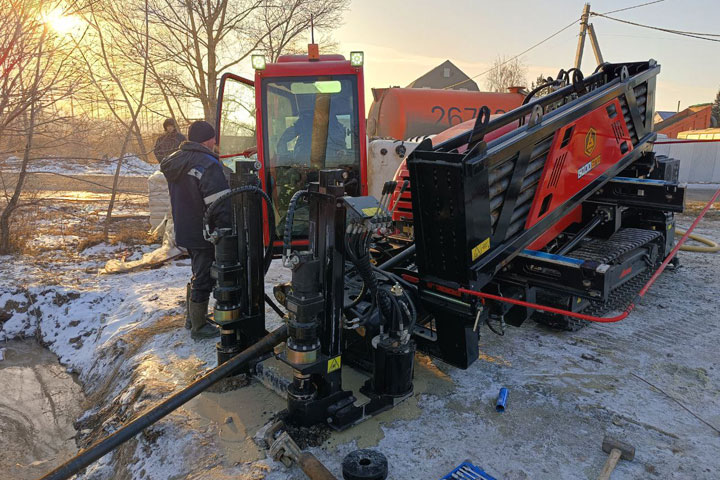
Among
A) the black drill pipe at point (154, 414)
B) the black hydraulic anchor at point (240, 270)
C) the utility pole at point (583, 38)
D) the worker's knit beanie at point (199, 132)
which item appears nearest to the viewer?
the black drill pipe at point (154, 414)

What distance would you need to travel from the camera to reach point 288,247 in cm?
284

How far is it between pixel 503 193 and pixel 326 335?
152 cm

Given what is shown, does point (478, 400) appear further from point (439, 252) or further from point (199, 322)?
point (199, 322)

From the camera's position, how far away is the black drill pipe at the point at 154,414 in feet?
7.86

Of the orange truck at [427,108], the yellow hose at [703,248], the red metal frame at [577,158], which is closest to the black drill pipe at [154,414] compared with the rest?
the red metal frame at [577,158]

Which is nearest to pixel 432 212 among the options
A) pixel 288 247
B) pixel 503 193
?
pixel 503 193

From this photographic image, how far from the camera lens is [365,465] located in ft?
8.65

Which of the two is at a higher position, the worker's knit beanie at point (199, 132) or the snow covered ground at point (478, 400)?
the worker's knit beanie at point (199, 132)

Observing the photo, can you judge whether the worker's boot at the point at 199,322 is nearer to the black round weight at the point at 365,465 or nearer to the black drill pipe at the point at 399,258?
the black drill pipe at the point at 399,258

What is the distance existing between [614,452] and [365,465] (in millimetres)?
1395

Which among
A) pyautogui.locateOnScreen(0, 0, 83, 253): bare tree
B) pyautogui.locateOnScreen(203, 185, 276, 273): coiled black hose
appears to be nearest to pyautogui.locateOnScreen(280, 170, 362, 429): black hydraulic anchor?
pyautogui.locateOnScreen(203, 185, 276, 273): coiled black hose

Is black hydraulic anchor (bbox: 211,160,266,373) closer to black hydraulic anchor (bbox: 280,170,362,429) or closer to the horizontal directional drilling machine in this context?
the horizontal directional drilling machine

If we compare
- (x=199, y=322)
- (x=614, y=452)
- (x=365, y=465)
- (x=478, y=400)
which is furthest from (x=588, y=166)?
(x=199, y=322)

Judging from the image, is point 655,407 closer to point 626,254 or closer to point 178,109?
point 626,254
